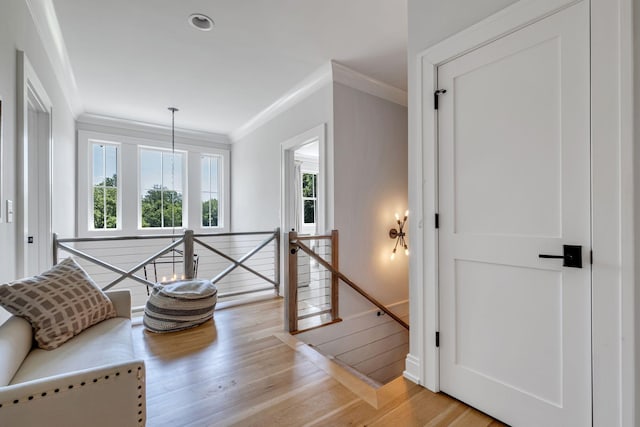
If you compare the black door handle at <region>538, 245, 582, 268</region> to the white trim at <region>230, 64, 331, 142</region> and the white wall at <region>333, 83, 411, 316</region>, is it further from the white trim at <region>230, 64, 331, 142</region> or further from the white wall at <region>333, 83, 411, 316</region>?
the white trim at <region>230, 64, 331, 142</region>

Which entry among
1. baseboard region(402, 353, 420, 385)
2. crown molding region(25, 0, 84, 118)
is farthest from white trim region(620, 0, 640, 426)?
crown molding region(25, 0, 84, 118)

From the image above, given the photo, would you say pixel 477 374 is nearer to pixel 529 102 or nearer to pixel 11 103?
pixel 529 102

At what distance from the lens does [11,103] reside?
1.88 meters

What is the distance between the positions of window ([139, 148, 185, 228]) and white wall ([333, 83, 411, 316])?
11.5ft

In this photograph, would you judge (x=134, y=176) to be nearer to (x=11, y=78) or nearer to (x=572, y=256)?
(x=11, y=78)

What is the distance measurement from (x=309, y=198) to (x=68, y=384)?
4844mm

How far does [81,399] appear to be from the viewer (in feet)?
3.32

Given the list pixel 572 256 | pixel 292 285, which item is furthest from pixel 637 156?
pixel 292 285

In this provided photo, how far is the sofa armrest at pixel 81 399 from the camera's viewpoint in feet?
3.01

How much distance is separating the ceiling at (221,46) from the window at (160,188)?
1.25m

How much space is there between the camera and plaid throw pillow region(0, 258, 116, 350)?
1485 mm

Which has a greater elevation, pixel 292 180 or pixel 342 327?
pixel 292 180

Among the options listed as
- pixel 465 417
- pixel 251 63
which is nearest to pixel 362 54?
pixel 251 63

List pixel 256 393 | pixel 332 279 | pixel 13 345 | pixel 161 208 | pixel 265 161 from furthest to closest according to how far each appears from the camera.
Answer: pixel 161 208
pixel 265 161
pixel 332 279
pixel 256 393
pixel 13 345
